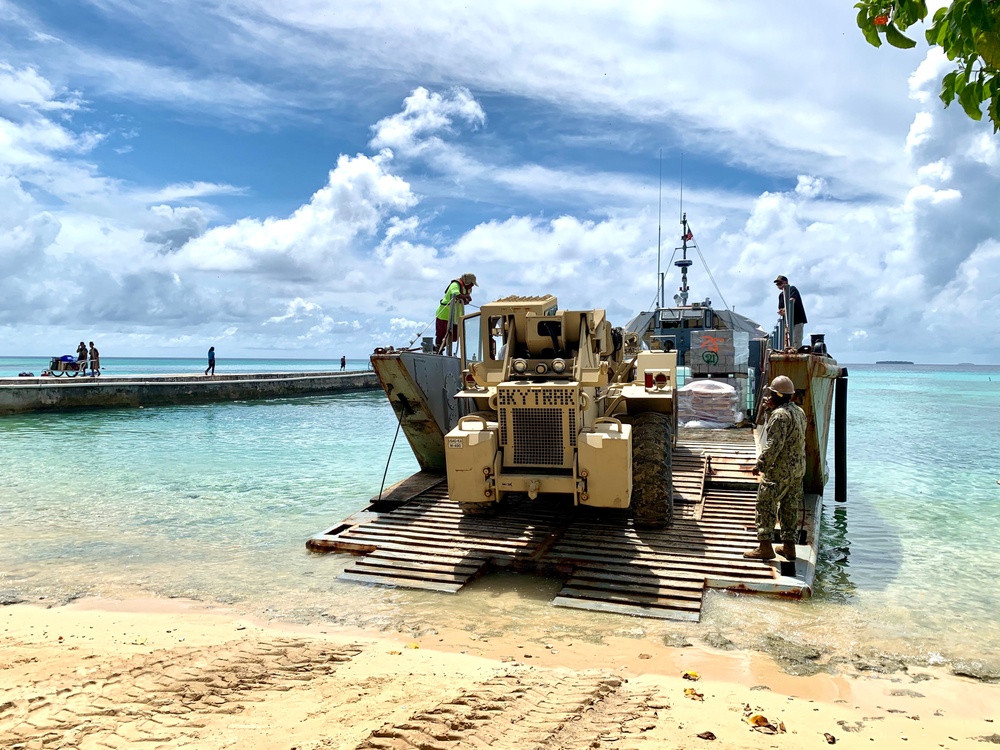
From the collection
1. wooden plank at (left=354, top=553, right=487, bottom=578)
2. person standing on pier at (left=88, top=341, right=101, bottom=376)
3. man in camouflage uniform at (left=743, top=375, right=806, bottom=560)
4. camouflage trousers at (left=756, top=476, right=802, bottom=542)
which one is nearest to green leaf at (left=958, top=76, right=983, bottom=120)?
man in camouflage uniform at (left=743, top=375, right=806, bottom=560)

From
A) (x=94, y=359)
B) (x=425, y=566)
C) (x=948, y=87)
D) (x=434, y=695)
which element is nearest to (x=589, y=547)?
(x=425, y=566)

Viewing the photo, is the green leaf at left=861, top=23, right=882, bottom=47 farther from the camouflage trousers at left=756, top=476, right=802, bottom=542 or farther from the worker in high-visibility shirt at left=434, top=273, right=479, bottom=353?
the worker in high-visibility shirt at left=434, top=273, right=479, bottom=353

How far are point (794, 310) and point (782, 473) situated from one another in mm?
5551

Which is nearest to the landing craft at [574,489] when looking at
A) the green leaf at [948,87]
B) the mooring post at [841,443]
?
the mooring post at [841,443]

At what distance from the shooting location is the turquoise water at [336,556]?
559cm

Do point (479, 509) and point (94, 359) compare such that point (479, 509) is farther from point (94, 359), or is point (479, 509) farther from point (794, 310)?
point (94, 359)

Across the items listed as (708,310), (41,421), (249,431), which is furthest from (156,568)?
(41,421)

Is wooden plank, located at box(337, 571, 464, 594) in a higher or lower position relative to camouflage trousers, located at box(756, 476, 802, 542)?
lower

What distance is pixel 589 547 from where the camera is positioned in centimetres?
694

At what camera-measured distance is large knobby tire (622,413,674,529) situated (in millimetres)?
7227

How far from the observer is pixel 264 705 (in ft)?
12.0

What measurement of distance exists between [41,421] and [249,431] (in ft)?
23.6

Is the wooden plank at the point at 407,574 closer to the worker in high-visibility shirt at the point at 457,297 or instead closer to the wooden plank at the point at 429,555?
the wooden plank at the point at 429,555

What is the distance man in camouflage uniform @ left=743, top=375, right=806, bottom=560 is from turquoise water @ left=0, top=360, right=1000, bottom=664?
66cm
